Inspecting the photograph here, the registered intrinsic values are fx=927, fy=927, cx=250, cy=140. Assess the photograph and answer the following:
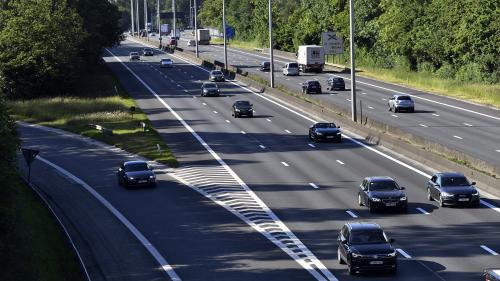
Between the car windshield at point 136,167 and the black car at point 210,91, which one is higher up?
the black car at point 210,91

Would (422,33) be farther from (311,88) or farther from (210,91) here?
(210,91)

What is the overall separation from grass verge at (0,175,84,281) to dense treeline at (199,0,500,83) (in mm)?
72143

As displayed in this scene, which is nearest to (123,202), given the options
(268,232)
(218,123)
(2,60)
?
(268,232)

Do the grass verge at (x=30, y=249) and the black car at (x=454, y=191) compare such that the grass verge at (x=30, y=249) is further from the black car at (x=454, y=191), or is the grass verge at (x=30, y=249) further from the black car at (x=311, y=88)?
the black car at (x=311, y=88)

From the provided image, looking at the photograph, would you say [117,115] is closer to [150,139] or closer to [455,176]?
[150,139]

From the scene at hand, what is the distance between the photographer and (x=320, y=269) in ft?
102

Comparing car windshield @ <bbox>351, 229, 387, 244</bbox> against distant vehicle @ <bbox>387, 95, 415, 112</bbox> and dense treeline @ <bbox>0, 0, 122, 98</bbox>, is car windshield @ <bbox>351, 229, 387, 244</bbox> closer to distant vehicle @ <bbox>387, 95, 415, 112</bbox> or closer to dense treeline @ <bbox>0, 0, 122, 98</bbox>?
distant vehicle @ <bbox>387, 95, 415, 112</bbox>

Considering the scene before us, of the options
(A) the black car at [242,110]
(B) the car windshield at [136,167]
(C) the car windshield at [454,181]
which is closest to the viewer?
(C) the car windshield at [454,181]

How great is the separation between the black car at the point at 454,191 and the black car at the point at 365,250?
10546 millimetres

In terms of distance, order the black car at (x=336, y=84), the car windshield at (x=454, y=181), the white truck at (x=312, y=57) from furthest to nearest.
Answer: the white truck at (x=312, y=57), the black car at (x=336, y=84), the car windshield at (x=454, y=181)

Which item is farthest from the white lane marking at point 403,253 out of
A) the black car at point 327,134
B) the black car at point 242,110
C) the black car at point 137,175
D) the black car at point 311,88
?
the black car at point 311,88

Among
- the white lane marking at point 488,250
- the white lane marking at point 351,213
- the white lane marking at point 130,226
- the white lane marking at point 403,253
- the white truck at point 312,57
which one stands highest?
the white truck at point 312,57

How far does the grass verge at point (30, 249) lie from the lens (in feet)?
106

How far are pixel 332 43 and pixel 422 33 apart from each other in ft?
67.4
